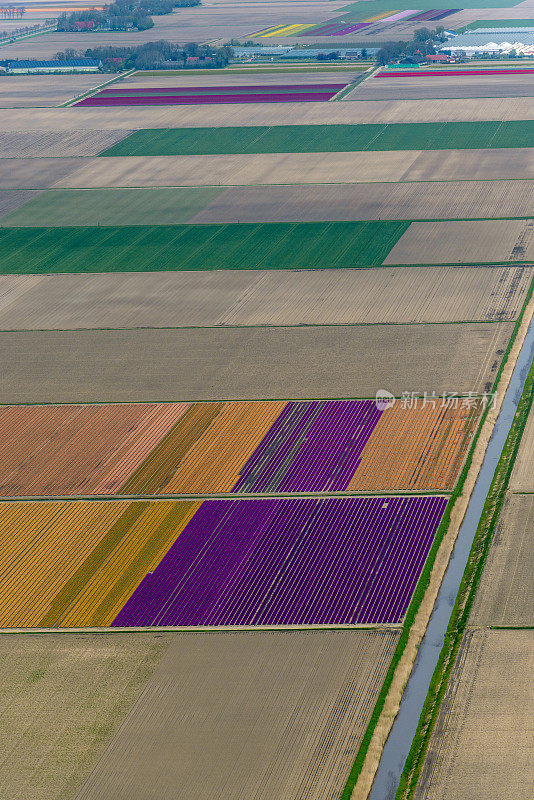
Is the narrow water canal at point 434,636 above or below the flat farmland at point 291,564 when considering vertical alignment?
below

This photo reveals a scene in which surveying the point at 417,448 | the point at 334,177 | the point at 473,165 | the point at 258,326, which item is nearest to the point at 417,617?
the point at 417,448

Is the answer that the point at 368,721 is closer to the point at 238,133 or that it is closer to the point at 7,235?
the point at 7,235

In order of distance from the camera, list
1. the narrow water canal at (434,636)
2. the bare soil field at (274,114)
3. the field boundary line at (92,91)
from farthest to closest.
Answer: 1. the field boundary line at (92,91)
2. the bare soil field at (274,114)
3. the narrow water canal at (434,636)

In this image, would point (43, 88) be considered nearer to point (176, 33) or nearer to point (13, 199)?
point (176, 33)

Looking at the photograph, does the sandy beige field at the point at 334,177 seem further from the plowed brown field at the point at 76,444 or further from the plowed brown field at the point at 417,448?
the plowed brown field at the point at 76,444

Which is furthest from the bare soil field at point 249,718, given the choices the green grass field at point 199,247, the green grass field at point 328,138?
the green grass field at point 328,138

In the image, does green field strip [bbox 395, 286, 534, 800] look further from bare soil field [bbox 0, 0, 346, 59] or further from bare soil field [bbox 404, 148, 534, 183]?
bare soil field [bbox 0, 0, 346, 59]

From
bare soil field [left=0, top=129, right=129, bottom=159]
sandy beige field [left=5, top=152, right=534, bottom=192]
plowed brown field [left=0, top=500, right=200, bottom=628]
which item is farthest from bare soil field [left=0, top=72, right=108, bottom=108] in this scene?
plowed brown field [left=0, top=500, right=200, bottom=628]
